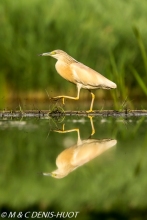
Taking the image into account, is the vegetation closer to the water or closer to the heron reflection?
the water

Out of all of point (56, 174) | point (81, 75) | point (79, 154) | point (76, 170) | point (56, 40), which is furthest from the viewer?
point (56, 40)

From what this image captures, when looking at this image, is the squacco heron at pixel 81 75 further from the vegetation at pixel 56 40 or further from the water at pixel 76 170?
the vegetation at pixel 56 40

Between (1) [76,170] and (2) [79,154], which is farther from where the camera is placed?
(2) [79,154]

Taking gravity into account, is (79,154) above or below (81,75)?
below

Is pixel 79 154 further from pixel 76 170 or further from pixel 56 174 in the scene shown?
pixel 56 174

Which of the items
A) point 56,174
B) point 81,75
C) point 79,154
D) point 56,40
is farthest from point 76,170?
point 56,40

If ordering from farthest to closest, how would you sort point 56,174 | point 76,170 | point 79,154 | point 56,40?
point 56,40 → point 79,154 → point 76,170 → point 56,174

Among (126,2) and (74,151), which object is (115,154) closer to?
(74,151)

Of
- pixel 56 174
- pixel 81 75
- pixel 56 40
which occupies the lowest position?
pixel 56 174
